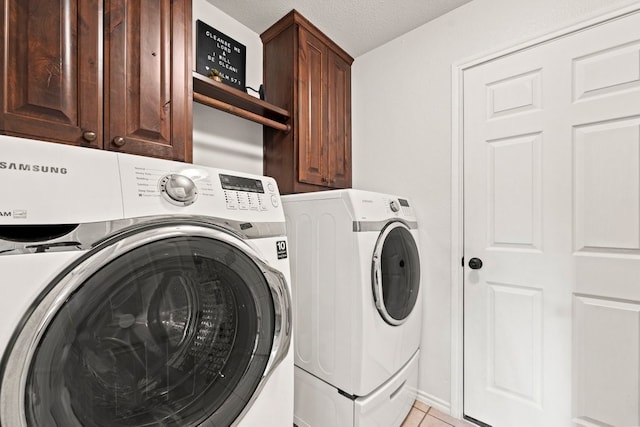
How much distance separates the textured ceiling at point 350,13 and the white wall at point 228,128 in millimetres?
64

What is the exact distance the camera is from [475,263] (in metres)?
1.56

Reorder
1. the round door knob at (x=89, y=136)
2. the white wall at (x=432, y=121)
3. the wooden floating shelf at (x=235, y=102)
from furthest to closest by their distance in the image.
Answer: the white wall at (x=432, y=121) → the wooden floating shelf at (x=235, y=102) → the round door knob at (x=89, y=136)

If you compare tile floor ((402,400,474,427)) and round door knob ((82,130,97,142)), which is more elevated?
round door knob ((82,130,97,142))

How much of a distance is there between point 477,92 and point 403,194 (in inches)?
27.9

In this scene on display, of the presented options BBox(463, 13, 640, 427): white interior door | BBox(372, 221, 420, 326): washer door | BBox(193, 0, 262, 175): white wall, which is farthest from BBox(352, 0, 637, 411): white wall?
BBox(193, 0, 262, 175): white wall

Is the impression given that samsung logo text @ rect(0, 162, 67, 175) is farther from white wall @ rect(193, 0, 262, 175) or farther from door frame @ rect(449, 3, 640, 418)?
door frame @ rect(449, 3, 640, 418)

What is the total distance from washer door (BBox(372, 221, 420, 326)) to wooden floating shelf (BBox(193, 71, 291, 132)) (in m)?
0.91

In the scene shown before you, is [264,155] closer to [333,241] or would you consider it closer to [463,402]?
[333,241]

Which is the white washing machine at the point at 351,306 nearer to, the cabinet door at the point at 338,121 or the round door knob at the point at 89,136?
the cabinet door at the point at 338,121

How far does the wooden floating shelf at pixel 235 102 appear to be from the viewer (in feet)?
4.36

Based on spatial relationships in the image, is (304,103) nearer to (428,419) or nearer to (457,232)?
(457,232)

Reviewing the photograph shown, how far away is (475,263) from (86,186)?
1.71 metres

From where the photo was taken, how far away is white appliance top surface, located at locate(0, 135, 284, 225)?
526mm

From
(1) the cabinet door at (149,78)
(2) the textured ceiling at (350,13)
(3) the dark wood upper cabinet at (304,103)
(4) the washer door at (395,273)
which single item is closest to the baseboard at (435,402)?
(4) the washer door at (395,273)
